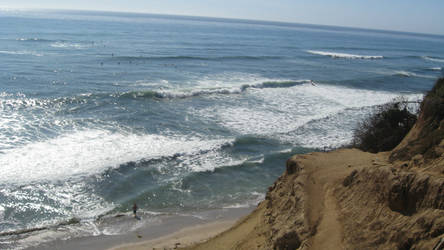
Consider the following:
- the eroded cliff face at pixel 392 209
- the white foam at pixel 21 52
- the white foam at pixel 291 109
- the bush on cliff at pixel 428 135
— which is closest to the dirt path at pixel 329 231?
the eroded cliff face at pixel 392 209

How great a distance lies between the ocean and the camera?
18.5 m

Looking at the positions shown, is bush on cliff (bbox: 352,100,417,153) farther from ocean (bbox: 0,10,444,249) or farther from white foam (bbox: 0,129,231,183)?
white foam (bbox: 0,129,231,183)

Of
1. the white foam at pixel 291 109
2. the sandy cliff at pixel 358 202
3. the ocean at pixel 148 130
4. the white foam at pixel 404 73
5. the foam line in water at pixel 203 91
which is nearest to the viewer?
the sandy cliff at pixel 358 202

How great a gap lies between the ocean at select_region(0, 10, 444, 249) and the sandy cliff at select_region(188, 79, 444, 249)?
6681 millimetres

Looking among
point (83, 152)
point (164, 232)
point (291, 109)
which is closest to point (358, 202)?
point (164, 232)

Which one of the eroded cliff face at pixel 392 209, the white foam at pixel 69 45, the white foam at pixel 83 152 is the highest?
the white foam at pixel 69 45

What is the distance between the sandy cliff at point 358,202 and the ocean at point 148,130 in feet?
21.9

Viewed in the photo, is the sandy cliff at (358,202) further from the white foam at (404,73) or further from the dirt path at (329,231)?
the white foam at (404,73)

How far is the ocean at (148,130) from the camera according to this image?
18.5m

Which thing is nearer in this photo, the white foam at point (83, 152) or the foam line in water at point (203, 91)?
the white foam at point (83, 152)

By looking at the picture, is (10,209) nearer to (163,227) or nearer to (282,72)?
(163,227)

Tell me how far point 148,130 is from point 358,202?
19.8 m

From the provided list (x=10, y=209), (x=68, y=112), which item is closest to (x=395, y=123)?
(x=10, y=209)

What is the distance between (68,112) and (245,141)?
553 inches
